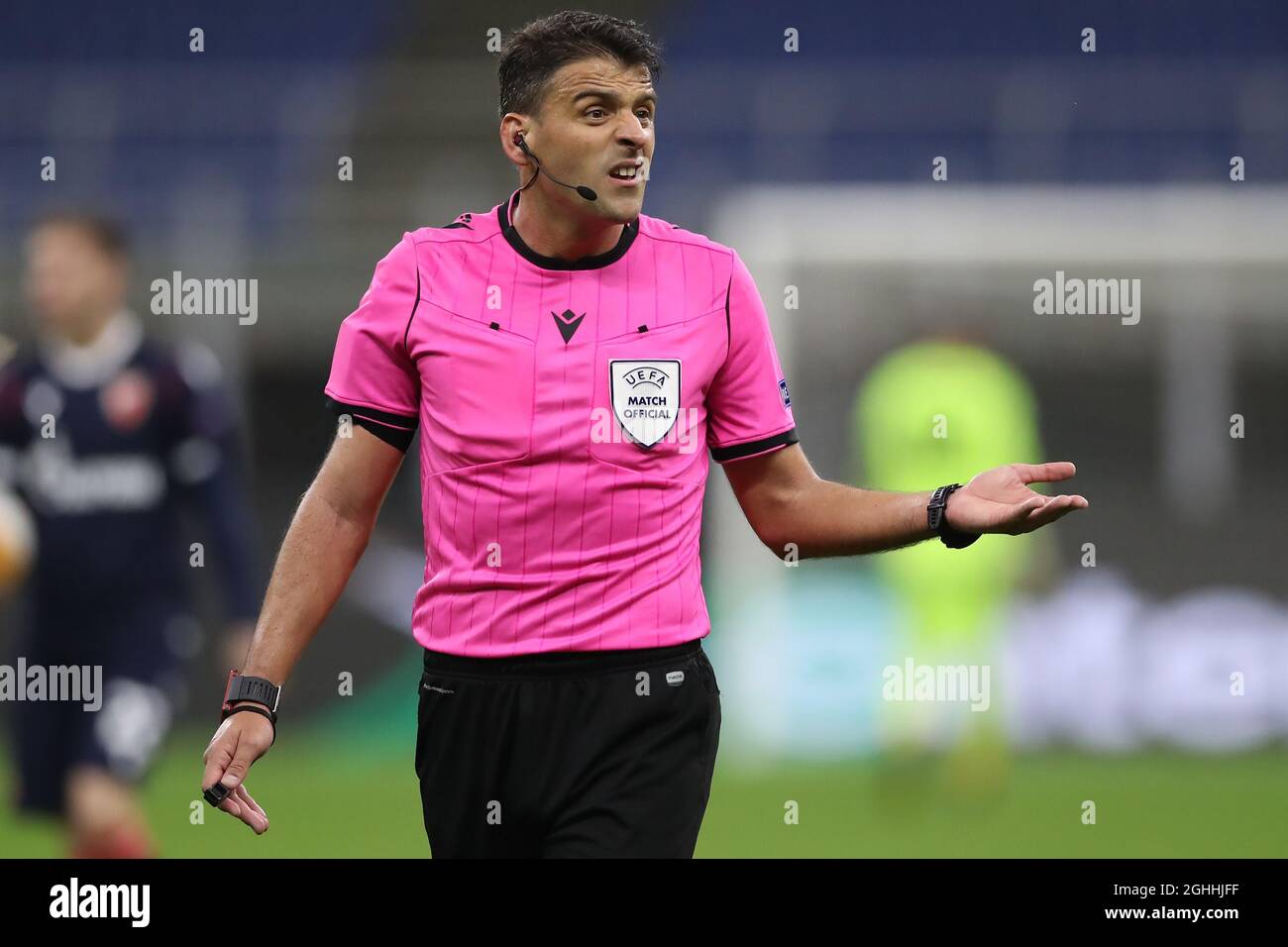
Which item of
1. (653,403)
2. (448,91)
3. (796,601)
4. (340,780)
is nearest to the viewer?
(653,403)

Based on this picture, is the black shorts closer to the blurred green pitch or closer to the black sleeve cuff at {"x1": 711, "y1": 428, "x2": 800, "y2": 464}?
the black sleeve cuff at {"x1": 711, "y1": 428, "x2": 800, "y2": 464}

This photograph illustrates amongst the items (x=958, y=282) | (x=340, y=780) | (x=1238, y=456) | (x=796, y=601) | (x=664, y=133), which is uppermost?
(x=664, y=133)

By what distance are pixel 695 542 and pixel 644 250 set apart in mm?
560

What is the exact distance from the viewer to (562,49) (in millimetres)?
3324

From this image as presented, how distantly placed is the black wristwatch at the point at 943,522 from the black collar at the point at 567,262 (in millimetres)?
742

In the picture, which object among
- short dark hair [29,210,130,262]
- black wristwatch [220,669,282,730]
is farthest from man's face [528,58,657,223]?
short dark hair [29,210,130,262]

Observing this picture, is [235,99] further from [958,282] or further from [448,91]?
[958,282]

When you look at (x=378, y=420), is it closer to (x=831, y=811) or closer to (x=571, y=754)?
(x=571, y=754)

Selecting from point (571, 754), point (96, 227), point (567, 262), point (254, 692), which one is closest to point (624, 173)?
point (567, 262)

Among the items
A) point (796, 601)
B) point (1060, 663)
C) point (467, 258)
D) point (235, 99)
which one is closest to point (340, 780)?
point (796, 601)

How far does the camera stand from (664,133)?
12.6 meters

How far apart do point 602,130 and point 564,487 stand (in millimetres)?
660

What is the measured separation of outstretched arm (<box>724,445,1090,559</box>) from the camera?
3170 millimetres

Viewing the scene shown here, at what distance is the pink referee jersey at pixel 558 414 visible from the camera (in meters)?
3.21
